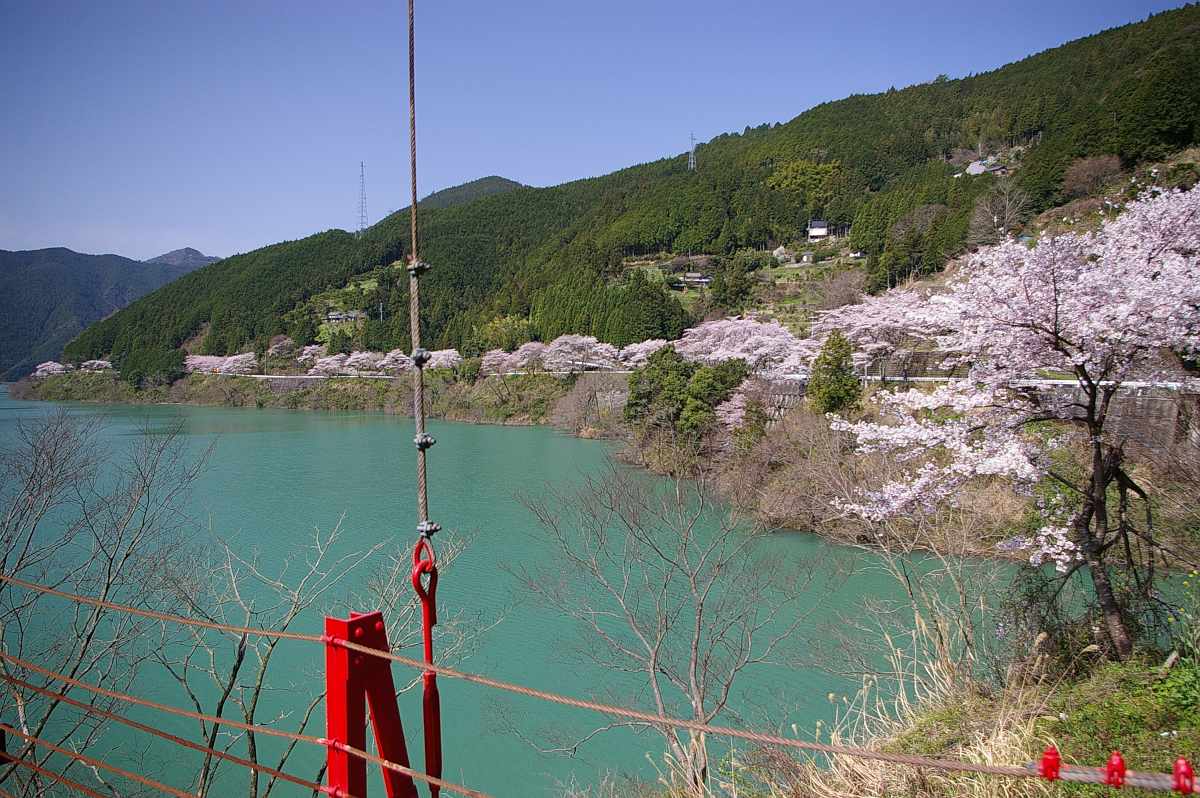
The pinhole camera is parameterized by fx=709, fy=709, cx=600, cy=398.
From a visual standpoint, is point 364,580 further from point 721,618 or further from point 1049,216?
point 1049,216

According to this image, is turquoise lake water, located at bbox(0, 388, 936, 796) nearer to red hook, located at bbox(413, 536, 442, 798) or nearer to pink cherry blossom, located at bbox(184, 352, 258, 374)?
red hook, located at bbox(413, 536, 442, 798)

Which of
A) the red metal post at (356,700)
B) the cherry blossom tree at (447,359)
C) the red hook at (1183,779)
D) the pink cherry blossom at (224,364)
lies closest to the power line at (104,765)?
the red metal post at (356,700)

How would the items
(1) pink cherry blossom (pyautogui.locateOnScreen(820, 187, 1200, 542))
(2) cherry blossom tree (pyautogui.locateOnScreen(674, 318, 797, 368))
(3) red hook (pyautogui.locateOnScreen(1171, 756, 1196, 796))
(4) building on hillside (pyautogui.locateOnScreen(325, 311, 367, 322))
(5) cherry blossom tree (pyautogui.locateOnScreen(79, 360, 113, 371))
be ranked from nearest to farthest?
1. (3) red hook (pyautogui.locateOnScreen(1171, 756, 1196, 796))
2. (1) pink cherry blossom (pyautogui.locateOnScreen(820, 187, 1200, 542))
3. (2) cherry blossom tree (pyautogui.locateOnScreen(674, 318, 797, 368))
4. (5) cherry blossom tree (pyautogui.locateOnScreen(79, 360, 113, 371))
5. (4) building on hillside (pyautogui.locateOnScreen(325, 311, 367, 322))

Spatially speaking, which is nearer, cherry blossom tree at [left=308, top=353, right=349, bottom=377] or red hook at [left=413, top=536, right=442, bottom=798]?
red hook at [left=413, top=536, right=442, bottom=798]

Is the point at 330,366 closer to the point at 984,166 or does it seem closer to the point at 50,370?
the point at 50,370

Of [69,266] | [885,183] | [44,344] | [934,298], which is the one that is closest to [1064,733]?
[934,298]

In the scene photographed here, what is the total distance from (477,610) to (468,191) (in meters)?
74.2

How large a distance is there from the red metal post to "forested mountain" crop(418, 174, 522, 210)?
70.1 meters

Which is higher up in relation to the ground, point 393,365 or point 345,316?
point 345,316

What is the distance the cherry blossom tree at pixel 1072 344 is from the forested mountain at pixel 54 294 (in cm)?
6075

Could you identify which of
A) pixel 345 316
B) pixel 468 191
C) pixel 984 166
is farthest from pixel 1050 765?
pixel 468 191

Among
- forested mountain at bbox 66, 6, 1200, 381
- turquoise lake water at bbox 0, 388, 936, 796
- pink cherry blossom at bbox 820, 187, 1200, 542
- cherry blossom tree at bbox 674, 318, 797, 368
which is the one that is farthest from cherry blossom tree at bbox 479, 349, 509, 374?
pink cherry blossom at bbox 820, 187, 1200, 542

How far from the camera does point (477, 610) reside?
26.6ft

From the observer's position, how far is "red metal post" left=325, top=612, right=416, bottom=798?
1.22 m
